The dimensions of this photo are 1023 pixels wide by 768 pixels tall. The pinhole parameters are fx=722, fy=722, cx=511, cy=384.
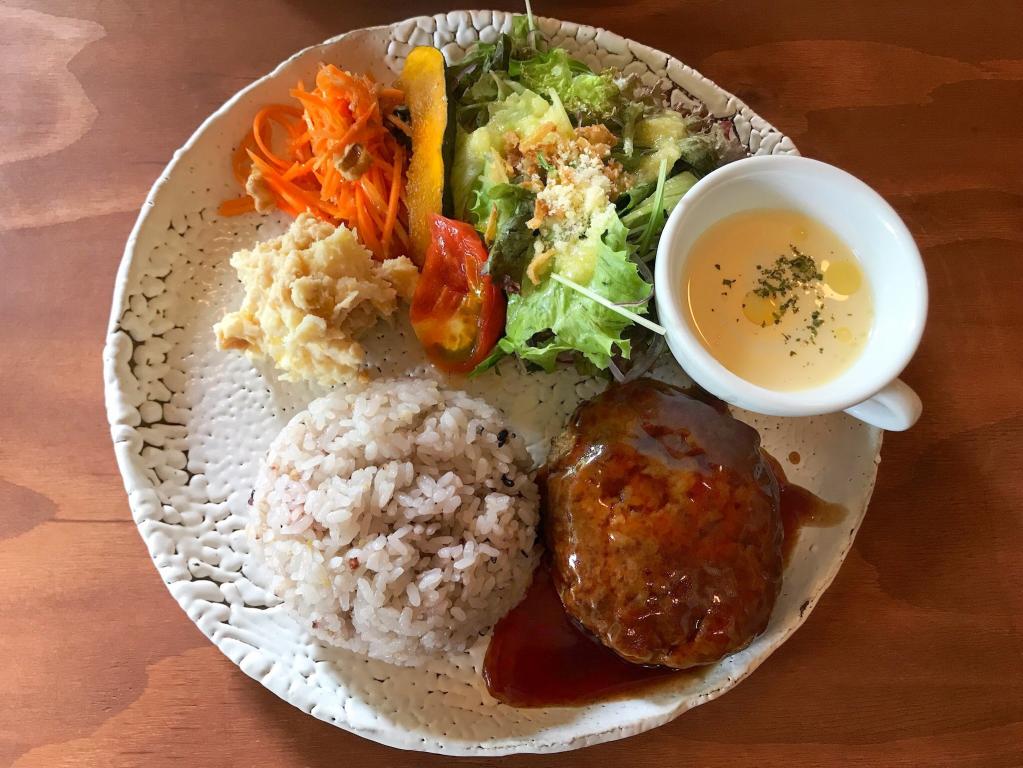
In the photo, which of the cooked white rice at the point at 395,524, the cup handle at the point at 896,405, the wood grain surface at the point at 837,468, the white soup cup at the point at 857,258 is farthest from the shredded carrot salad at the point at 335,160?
the cup handle at the point at 896,405

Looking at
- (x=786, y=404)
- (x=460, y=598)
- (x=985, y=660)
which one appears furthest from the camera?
(x=985, y=660)

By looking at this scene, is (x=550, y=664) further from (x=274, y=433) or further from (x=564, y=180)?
(x=564, y=180)

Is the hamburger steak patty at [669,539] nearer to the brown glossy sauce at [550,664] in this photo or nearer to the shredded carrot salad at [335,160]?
the brown glossy sauce at [550,664]

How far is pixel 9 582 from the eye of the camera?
192 cm

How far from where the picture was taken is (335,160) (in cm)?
185

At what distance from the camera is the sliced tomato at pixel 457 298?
179 cm

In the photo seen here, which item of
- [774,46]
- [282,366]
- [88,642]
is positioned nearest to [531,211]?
[282,366]

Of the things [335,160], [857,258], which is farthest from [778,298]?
[335,160]

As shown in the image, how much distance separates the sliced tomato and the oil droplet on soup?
0.49 meters

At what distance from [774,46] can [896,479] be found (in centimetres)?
136

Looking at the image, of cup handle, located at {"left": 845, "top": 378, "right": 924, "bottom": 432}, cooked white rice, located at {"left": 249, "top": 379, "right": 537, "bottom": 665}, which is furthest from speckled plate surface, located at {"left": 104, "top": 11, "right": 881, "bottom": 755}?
cup handle, located at {"left": 845, "top": 378, "right": 924, "bottom": 432}

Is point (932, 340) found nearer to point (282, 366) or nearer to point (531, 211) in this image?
point (531, 211)

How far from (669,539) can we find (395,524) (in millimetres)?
631

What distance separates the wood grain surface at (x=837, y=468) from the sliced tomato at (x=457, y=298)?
0.88 m
